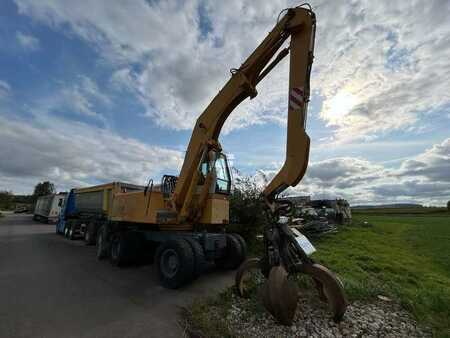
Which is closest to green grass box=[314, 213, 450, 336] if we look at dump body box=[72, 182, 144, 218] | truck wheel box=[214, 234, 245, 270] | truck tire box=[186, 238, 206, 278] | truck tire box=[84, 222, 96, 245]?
truck wheel box=[214, 234, 245, 270]

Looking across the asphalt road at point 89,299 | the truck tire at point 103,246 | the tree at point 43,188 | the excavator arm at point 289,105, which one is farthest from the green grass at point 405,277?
the tree at point 43,188

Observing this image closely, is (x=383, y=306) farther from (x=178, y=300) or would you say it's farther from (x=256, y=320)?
(x=178, y=300)

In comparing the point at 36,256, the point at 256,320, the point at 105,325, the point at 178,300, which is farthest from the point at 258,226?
the point at 36,256

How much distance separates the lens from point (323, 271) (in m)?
3.82

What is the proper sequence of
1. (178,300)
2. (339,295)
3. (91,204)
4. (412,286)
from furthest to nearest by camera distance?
(91,204)
(412,286)
(178,300)
(339,295)

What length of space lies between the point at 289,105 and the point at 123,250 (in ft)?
19.6

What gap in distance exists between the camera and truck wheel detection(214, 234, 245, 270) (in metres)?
7.09

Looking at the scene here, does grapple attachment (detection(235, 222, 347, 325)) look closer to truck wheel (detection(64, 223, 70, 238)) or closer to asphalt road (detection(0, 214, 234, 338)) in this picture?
asphalt road (detection(0, 214, 234, 338))

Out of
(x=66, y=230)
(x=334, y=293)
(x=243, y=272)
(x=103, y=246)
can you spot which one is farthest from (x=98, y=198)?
(x=334, y=293)

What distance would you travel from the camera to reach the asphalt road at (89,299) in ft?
12.7

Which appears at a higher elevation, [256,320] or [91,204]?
[91,204]

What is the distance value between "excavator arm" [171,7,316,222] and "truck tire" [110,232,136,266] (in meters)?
2.18

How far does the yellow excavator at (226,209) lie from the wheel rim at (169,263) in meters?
0.02

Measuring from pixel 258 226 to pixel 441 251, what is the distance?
311 inches
